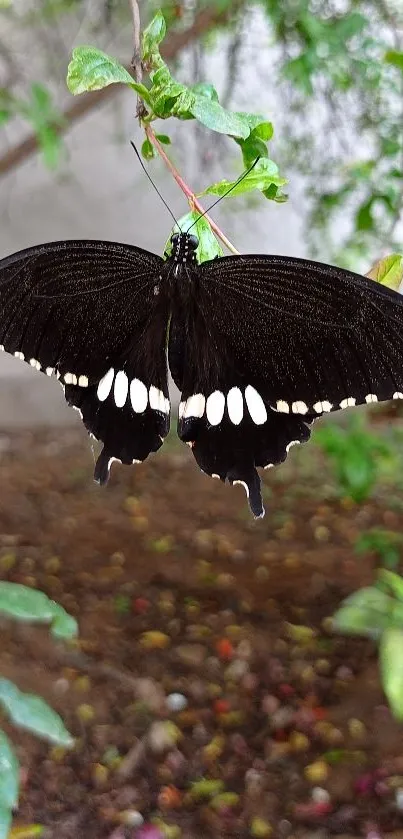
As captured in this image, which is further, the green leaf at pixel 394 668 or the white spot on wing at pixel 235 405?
the green leaf at pixel 394 668

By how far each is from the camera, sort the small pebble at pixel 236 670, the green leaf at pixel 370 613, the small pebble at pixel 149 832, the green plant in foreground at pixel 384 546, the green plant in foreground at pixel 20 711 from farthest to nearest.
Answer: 1. the green plant in foreground at pixel 384 546
2. the small pebble at pixel 236 670
3. the small pebble at pixel 149 832
4. the green leaf at pixel 370 613
5. the green plant in foreground at pixel 20 711

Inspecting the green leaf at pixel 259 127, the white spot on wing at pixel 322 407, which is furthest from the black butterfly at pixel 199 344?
the green leaf at pixel 259 127

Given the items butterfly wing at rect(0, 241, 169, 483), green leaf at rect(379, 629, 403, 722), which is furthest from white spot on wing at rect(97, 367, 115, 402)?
green leaf at rect(379, 629, 403, 722)

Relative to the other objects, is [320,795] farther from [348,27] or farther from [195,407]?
[348,27]

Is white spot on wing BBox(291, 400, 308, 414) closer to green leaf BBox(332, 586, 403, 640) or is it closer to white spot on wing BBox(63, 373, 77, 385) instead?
white spot on wing BBox(63, 373, 77, 385)

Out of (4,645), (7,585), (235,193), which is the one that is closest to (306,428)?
(235,193)

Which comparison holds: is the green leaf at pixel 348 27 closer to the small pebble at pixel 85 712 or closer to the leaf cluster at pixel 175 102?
the leaf cluster at pixel 175 102

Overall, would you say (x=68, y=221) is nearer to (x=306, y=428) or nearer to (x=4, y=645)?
(x=4, y=645)
